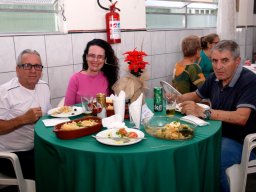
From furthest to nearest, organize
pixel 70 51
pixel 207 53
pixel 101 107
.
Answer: pixel 207 53, pixel 70 51, pixel 101 107

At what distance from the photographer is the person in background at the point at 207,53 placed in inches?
146

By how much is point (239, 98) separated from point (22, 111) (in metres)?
1.56

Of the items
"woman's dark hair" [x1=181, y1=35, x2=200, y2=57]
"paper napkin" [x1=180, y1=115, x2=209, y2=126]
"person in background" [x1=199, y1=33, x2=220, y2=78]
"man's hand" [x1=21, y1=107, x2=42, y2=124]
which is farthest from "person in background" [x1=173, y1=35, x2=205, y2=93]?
"man's hand" [x1=21, y1=107, x2=42, y2=124]

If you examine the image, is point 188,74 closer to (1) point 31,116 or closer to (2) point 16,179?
(1) point 31,116

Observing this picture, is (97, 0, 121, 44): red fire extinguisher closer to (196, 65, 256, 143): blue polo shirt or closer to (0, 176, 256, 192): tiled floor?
(196, 65, 256, 143): blue polo shirt

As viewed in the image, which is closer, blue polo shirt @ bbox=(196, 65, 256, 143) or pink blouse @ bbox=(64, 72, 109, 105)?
blue polo shirt @ bbox=(196, 65, 256, 143)

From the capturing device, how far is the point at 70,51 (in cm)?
308

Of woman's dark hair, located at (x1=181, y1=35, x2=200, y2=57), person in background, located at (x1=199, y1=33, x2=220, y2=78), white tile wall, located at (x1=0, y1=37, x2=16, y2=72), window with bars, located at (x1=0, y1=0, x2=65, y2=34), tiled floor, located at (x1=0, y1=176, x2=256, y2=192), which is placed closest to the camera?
tiled floor, located at (x1=0, y1=176, x2=256, y2=192)

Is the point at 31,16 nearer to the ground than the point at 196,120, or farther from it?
farther from it

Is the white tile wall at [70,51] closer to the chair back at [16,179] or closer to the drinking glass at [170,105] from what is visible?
the drinking glass at [170,105]

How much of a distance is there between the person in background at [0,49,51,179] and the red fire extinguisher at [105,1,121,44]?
1313 millimetres

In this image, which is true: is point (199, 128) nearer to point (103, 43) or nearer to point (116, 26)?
point (103, 43)

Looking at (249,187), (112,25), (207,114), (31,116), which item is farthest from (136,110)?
(112,25)

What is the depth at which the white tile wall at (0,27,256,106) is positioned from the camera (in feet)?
8.67
